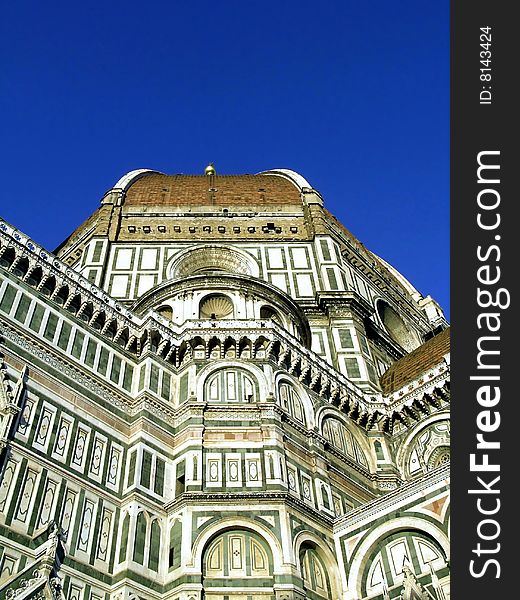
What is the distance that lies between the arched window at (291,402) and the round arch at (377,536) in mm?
3697

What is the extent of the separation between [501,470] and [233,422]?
30.0 ft

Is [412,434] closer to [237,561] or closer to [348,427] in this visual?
[348,427]

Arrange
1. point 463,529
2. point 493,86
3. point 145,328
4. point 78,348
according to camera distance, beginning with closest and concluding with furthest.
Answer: point 463,529, point 493,86, point 78,348, point 145,328

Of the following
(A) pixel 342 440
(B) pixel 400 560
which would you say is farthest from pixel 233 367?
(B) pixel 400 560

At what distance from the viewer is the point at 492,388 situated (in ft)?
24.6

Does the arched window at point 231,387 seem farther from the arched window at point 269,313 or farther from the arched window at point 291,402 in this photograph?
the arched window at point 269,313

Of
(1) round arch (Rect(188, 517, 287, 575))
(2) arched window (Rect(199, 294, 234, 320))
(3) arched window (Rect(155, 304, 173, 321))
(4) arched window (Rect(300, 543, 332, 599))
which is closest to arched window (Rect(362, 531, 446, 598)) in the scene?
(4) arched window (Rect(300, 543, 332, 599))

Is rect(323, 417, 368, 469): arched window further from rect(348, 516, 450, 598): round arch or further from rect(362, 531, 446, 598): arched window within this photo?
rect(362, 531, 446, 598): arched window

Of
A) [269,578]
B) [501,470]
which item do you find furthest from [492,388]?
[269,578]

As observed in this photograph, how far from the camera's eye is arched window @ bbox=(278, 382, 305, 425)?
55.5 ft

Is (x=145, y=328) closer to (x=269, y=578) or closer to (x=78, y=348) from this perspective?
(x=78, y=348)

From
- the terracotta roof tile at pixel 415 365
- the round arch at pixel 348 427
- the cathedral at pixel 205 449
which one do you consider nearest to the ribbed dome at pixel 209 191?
the cathedral at pixel 205 449

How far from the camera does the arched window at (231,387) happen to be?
1628 cm

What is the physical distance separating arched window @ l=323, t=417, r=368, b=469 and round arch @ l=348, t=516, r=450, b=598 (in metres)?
3.58
